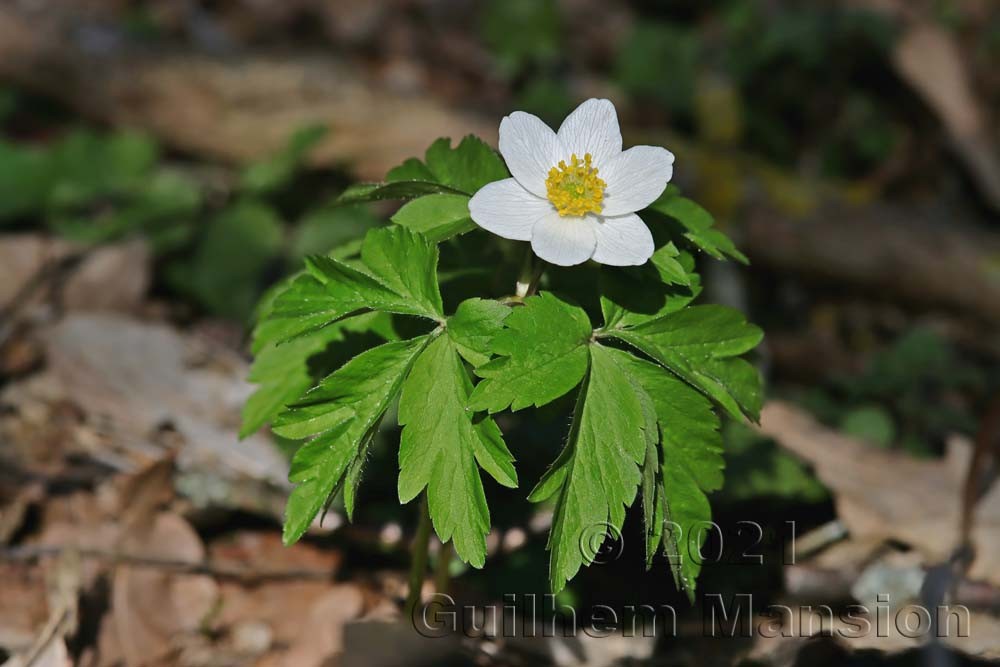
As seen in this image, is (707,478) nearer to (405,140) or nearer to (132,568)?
(132,568)

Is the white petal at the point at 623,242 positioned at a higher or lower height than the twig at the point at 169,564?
higher

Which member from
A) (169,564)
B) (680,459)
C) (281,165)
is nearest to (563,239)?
(680,459)

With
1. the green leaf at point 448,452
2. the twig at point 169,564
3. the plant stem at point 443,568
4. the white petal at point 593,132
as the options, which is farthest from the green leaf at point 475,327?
the twig at point 169,564

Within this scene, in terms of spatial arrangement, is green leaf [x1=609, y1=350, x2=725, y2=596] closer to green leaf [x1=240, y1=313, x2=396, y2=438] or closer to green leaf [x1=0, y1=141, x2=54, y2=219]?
green leaf [x1=240, y1=313, x2=396, y2=438]

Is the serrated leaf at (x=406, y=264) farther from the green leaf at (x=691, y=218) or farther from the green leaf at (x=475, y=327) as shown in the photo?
the green leaf at (x=691, y=218)

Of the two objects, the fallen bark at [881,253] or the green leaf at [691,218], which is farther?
the fallen bark at [881,253]

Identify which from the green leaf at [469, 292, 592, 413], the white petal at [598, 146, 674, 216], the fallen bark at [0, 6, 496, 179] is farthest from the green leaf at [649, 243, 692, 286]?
the fallen bark at [0, 6, 496, 179]

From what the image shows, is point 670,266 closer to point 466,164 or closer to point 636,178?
point 636,178
